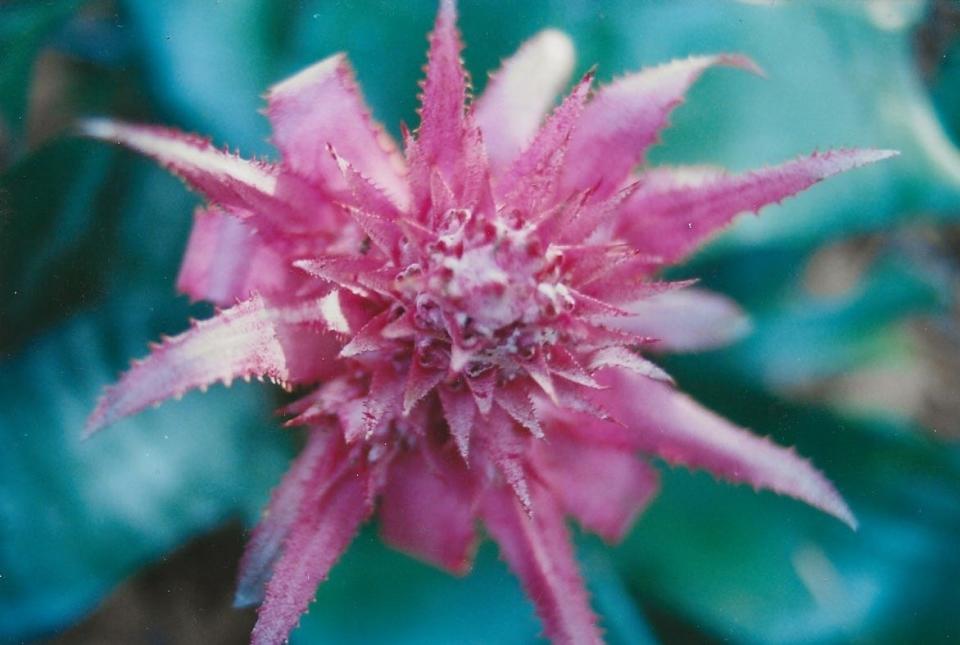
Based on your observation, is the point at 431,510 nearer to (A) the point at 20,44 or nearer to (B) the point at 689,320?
(B) the point at 689,320

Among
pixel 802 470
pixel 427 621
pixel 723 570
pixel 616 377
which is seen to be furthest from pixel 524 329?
pixel 723 570

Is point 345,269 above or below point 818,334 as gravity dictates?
below

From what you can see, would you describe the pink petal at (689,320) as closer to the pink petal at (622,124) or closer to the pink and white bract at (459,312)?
the pink and white bract at (459,312)

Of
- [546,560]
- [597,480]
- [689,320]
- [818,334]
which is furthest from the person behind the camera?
[818,334]

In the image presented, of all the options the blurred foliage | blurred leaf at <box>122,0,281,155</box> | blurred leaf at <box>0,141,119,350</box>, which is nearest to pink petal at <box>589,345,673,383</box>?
the blurred foliage

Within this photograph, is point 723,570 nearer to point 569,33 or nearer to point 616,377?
point 616,377

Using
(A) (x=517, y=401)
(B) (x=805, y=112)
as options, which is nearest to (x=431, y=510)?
(A) (x=517, y=401)
